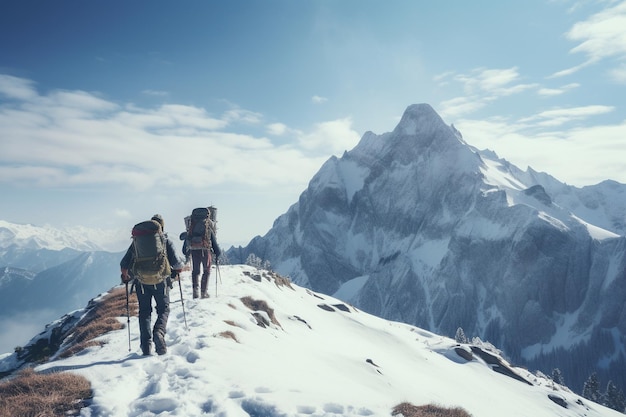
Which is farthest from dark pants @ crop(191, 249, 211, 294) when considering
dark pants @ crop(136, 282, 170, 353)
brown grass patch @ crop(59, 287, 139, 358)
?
dark pants @ crop(136, 282, 170, 353)

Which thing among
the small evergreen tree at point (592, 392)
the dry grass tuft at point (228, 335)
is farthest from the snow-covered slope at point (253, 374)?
the small evergreen tree at point (592, 392)

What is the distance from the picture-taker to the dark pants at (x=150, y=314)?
1234 centimetres

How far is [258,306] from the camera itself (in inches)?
974

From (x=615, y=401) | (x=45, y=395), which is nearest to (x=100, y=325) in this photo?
(x=45, y=395)

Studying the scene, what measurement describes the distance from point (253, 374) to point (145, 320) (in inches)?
156

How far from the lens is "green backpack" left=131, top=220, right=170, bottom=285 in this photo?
13.0 metres

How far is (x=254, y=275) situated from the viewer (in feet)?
116

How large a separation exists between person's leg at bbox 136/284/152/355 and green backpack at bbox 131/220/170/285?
0.44 meters

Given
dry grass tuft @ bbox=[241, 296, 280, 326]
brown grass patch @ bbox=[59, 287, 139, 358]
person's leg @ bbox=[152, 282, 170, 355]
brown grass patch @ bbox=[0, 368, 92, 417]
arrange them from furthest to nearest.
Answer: dry grass tuft @ bbox=[241, 296, 280, 326] → brown grass patch @ bbox=[59, 287, 139, 358] → person's leg @ bbox=[152, 282, 170, 355] → brown grass patch @ bbox=[0, 368, 92, 417]

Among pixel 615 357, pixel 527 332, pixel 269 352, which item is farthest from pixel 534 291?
pixel 269 352

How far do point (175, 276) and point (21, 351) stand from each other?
1420cm

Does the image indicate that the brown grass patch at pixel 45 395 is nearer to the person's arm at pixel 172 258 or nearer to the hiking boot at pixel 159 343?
the hiking boot at pixel 159 343

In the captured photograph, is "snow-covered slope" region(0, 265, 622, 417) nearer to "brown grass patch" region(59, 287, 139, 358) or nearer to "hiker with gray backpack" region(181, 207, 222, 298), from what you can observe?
"brown grass patch" region(59, 287, 139, 358)

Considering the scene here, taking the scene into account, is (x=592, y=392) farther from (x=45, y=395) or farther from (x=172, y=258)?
(x=45, y=395)
